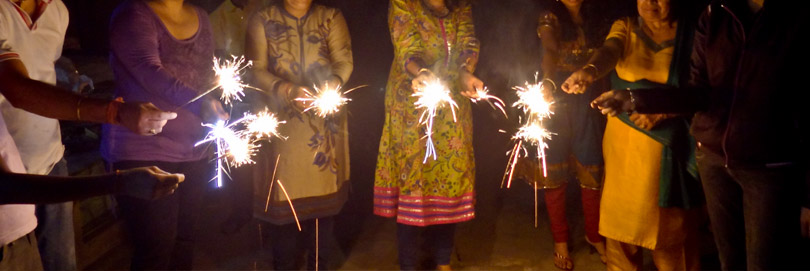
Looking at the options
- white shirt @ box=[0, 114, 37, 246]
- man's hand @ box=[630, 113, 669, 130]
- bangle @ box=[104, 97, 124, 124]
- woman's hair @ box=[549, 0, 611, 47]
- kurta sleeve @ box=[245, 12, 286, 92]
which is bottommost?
white shirt @ box=[0, 114, 37, 246]

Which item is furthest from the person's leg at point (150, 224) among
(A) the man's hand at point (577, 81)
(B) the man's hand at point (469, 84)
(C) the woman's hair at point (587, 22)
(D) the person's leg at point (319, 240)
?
(C) the woman's hair at point (587, 22)

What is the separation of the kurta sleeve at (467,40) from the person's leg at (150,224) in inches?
76.8

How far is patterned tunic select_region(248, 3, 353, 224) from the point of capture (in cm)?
342

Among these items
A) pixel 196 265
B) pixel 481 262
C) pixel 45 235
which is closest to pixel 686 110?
pixel 481 262

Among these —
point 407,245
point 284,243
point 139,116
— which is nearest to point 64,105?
point 139,116

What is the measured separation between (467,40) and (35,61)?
2461mm

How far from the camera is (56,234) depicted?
2955mm

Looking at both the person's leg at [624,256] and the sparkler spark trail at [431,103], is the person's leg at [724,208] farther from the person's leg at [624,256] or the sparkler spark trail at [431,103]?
the sparkler spark trail at [431,103]

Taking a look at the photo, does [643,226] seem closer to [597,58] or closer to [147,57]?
[597,58]

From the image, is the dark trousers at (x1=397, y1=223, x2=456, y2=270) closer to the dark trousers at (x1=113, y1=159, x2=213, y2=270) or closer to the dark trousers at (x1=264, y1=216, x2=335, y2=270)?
the dark trousers at (x1=264, y1=216, x2=335, y2=270)

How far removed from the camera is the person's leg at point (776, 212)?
8.36 ft

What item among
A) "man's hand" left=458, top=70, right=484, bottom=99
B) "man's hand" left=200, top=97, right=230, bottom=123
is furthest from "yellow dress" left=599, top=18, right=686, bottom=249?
"man's hand" left=200, top=97, right=230, bottom=123

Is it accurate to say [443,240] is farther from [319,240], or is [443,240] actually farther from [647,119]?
[647,119]

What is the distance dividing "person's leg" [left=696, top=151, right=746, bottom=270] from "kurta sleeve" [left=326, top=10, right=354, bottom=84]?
7.19 feet
